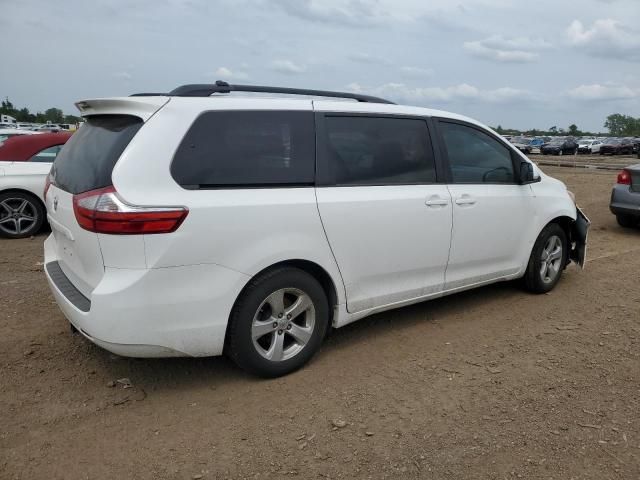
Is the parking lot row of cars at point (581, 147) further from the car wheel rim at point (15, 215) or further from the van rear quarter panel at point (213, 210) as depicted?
the van rear quarter panel at point (213, 210)

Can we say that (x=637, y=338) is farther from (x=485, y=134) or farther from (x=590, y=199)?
(x=590, y=199)

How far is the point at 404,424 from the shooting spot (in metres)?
3.06

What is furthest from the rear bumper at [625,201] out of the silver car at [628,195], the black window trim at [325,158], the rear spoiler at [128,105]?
the rear spoiler at [128,105]

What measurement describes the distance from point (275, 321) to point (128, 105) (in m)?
1.54

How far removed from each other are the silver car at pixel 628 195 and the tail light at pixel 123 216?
25.8ft

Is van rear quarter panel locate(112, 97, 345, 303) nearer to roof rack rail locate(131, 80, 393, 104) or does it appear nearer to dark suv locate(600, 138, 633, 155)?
roof rack rail locate(131, 80, 393, 104)

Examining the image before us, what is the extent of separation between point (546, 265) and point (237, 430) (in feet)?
11.6

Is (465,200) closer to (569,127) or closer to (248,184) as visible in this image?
(248,184)

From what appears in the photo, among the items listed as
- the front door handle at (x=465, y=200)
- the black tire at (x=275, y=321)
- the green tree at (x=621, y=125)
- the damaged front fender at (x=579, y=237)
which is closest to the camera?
the black tire at (x=275, y=321)

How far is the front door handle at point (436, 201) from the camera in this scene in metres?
4.08

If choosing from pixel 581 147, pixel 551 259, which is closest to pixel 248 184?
pixel 551 259

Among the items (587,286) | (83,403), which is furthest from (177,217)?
(587,286)

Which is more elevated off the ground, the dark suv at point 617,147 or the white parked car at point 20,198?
the dark suv at point 617,147

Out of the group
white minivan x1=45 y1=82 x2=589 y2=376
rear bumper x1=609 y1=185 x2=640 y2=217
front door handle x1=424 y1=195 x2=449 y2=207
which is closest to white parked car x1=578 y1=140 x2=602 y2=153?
rear bumper x1=609 y1=185 x2=640 y2=217
